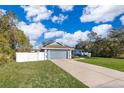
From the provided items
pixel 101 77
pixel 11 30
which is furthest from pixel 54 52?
pixel 101 77

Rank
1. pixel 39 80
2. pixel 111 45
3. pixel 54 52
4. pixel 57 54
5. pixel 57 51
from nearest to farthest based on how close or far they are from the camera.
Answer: pixel 39 80 < pixel 54 52 < pixel 57 54 < pixel 57 51 < pixel 111 45

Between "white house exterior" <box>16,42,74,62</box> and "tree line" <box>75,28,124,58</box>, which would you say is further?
"tree line" <box>75,28,124,58</box>

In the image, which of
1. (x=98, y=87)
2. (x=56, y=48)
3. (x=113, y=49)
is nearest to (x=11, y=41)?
→ (x=56, y=48)

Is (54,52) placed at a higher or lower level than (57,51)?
lower

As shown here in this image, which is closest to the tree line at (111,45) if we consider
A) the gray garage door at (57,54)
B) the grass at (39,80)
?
the gray garage door at (57,54)

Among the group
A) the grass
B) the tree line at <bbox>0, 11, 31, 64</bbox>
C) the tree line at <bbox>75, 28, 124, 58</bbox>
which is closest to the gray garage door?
the tree line at <bbox>0, 11, 31, 64</bbox>

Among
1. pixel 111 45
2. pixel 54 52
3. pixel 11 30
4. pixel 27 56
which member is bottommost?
A: pixel 27 56

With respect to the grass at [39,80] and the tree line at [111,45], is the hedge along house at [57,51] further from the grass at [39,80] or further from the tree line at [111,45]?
the grass at [39,80]

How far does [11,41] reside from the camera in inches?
1150

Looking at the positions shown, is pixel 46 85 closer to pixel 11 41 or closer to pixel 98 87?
pixel 98 87

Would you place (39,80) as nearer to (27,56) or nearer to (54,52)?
(27,56)

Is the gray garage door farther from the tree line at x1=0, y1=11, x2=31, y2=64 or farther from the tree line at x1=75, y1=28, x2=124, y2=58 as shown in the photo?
the tree line at x1=75, y1=28, x2=124, y2=58
